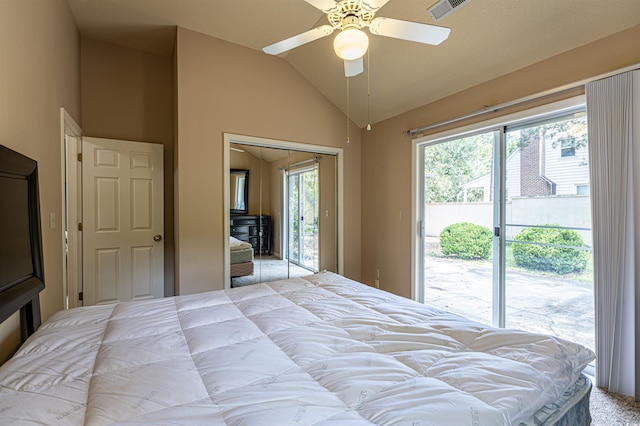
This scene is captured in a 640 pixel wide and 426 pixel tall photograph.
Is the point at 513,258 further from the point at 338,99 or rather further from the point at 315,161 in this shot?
the point at 338,99

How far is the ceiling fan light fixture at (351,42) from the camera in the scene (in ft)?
5.37

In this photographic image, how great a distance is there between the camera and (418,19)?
2.47 metres

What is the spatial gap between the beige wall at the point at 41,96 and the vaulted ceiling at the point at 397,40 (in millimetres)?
658

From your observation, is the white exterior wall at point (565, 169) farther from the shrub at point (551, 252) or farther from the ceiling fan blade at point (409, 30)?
the ceiling fan blade at point (409, 30)

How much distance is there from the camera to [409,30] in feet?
5.51

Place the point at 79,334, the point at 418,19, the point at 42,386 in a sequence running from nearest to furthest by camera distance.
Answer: the point at 42,386
the point at 79,334
the point at 418,19

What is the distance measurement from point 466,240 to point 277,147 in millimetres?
2343

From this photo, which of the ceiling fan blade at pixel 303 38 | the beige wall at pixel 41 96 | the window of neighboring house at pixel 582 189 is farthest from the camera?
the window of neighboring house at pixel 582 189

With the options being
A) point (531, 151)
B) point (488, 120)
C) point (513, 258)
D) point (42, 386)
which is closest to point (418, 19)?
point (488, 120)

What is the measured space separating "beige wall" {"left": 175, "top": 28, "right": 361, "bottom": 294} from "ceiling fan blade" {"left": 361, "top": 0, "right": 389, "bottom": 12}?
2.03 meters

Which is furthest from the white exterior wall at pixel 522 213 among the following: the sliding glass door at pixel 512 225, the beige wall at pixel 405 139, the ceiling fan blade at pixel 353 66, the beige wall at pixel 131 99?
the beige wall at pixel 131 99

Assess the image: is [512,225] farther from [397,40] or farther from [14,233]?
[14,233]

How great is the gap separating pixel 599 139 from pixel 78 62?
4573 mm

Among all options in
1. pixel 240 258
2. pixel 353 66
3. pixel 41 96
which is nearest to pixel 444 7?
pixel 353 66
